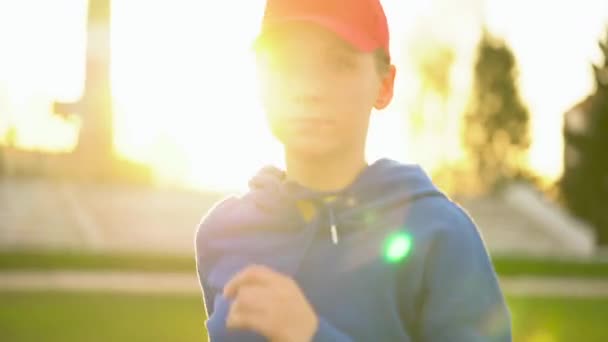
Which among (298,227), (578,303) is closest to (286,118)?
(298,227)

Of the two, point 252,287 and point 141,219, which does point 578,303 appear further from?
point 252,287

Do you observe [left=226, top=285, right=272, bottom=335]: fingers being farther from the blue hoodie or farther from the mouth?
the mouth

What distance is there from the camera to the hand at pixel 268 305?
5.30 feet

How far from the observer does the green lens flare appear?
72.4 inches

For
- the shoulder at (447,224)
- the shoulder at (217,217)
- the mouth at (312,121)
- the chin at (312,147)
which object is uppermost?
the mouth at (312,121)

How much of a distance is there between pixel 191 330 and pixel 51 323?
1.75 m

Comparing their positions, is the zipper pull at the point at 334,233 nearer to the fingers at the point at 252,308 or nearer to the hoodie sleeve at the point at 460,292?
the hoodie sleeve at the point at 460,292

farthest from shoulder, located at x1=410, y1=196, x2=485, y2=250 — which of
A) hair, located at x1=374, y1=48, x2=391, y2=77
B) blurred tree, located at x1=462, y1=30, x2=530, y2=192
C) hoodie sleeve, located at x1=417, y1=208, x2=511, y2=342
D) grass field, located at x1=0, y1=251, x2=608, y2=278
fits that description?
blurred tree, located at x1=462, y1=30, x2=530, y2=192

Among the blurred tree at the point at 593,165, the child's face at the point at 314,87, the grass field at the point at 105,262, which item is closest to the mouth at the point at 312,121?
the child's face at the point at 314,87

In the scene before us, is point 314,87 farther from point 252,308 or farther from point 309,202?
point 252,308

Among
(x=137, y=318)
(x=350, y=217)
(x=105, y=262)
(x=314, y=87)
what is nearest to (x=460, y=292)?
(x=350, y=217)

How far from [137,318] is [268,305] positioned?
10617 millimetres

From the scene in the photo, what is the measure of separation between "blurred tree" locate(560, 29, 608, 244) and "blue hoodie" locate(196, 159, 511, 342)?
1700 inches

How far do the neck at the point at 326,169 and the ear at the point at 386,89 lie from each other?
0.11 metres
